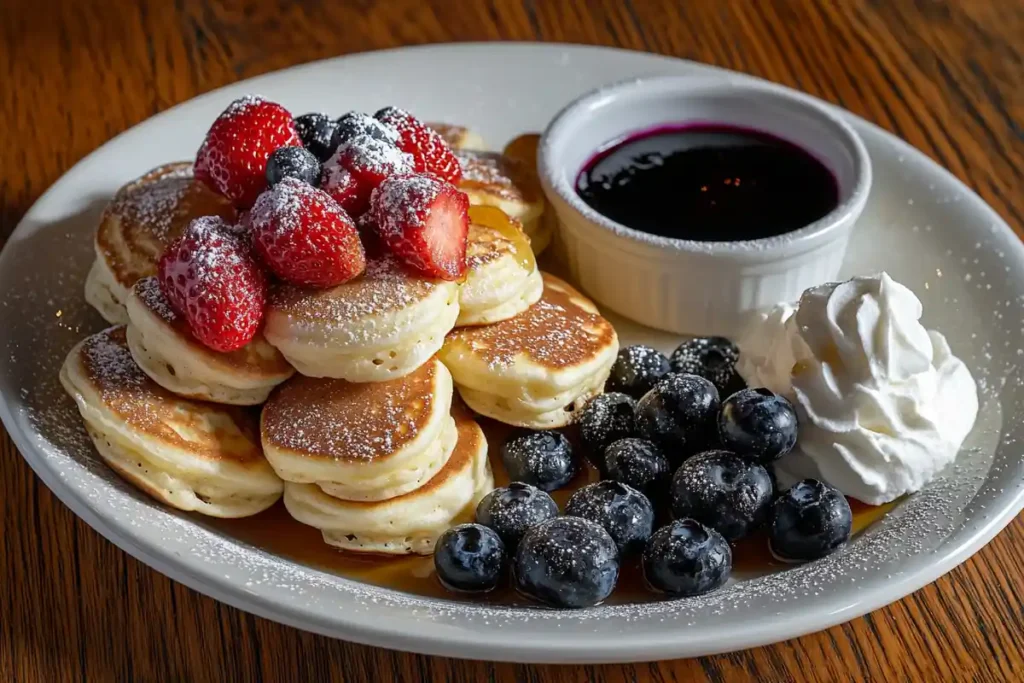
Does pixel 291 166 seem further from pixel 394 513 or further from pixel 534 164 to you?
pixel 534 164

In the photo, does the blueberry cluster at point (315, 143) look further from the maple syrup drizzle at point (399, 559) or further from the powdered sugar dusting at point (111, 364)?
the maple syrup drizzle at point (399, 559)

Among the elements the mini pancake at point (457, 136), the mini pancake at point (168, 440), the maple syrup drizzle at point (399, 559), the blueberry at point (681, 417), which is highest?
the mini pancake at point (457, 136)

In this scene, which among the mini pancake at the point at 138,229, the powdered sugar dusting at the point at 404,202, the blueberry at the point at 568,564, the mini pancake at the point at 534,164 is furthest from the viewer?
the mini pancake at the point at 534,164

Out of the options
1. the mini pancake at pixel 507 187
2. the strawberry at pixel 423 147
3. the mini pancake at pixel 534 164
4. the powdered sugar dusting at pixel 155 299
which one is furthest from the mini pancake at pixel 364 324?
the mini pancake at pixel 534 164

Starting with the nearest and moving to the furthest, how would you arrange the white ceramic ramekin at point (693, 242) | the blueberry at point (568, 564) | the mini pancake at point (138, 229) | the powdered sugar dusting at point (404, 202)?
the blueberry at point (568, 564) < the powdered sugar dusting at point (404, 202) < the mini pancake at point (138, 229) < the white ceramic ramekin at point (693, 242)

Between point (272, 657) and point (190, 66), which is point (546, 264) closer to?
point (272, 657)

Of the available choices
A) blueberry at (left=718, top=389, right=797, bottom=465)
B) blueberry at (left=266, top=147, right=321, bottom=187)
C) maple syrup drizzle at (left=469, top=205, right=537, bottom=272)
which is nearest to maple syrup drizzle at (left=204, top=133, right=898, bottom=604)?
blueberry at (left=718, top=389, right=797, bottom=465)

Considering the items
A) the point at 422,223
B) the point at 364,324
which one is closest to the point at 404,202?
the point at 422,223
